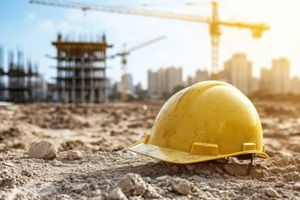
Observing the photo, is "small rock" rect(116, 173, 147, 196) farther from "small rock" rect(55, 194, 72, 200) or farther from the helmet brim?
the helmet brim

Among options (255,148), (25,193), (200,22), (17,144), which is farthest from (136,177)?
(200,22)

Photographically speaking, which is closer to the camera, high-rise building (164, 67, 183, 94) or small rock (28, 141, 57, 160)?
small rock (28, 141, 57, 160)

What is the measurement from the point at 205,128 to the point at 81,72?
62519mm

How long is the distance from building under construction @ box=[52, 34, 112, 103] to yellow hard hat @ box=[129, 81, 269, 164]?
61.1 meters

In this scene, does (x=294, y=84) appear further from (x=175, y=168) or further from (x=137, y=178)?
(x=137, y=178)

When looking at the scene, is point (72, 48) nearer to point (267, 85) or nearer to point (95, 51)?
point (95, 51)

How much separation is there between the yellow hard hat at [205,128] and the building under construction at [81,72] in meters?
61.1

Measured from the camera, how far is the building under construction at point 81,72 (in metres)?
65.2

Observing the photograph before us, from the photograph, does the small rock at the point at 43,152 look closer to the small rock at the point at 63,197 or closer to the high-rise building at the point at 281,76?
the small rock at the point at 63,197

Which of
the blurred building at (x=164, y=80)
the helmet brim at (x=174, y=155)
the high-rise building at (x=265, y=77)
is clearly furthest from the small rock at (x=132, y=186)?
the blurred building at (x=164, y=80)

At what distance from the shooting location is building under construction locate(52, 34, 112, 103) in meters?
65.2

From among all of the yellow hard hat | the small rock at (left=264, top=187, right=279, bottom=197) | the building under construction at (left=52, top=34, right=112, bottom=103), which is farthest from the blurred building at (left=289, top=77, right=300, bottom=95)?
the small rock at (left=264, top=187, right=279, bottom=197)

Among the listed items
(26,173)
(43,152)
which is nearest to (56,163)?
(43,152)

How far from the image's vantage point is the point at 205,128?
168 inches
